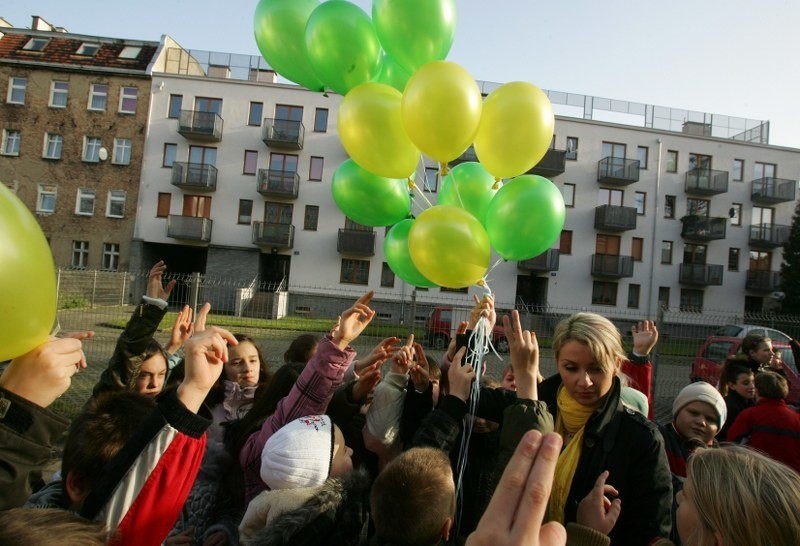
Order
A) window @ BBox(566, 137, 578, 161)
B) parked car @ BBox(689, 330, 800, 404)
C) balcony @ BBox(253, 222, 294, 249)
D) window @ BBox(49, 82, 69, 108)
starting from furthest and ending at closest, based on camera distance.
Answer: window @ BBox(566, 137, 578, 161), window @ BBox(49, 82, 69, 108), balcony @ BBox(253, 222, 294, 249), parked car @ BBox(689, 330, 800, 404)

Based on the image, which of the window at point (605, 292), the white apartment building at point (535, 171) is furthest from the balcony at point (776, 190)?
the window at point (605, 292)

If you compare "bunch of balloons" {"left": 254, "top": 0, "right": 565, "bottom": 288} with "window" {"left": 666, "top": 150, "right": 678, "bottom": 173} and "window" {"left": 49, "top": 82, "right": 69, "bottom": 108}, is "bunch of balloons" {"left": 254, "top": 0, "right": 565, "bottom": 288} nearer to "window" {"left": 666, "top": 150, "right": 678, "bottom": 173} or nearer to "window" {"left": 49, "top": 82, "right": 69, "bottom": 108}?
"window" {"left": 666, "top": 150, "right": 678, "bottom": 173}

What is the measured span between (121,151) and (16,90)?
671cm

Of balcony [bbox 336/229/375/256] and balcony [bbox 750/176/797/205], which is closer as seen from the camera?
balcony [bbox 336/229/375/256]

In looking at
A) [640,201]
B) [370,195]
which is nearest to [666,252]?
[640,201]

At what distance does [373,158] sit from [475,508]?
205cm

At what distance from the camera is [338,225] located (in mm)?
25078

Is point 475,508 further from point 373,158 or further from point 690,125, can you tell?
point 690,125

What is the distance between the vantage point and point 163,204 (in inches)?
973

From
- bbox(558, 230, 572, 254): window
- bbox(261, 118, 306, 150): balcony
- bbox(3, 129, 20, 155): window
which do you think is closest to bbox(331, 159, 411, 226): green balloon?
bbox(261, 118, 306, 150): balcony

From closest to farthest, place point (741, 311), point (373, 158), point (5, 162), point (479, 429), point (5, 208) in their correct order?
point (5, 208), point (479, 429), point (373, 158), point (5, 162), point (741, 311)

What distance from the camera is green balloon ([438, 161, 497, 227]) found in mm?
3457

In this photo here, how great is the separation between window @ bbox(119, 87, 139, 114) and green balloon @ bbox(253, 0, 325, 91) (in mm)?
25978

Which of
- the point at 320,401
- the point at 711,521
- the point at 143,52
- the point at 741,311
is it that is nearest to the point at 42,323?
the point at 320,401
